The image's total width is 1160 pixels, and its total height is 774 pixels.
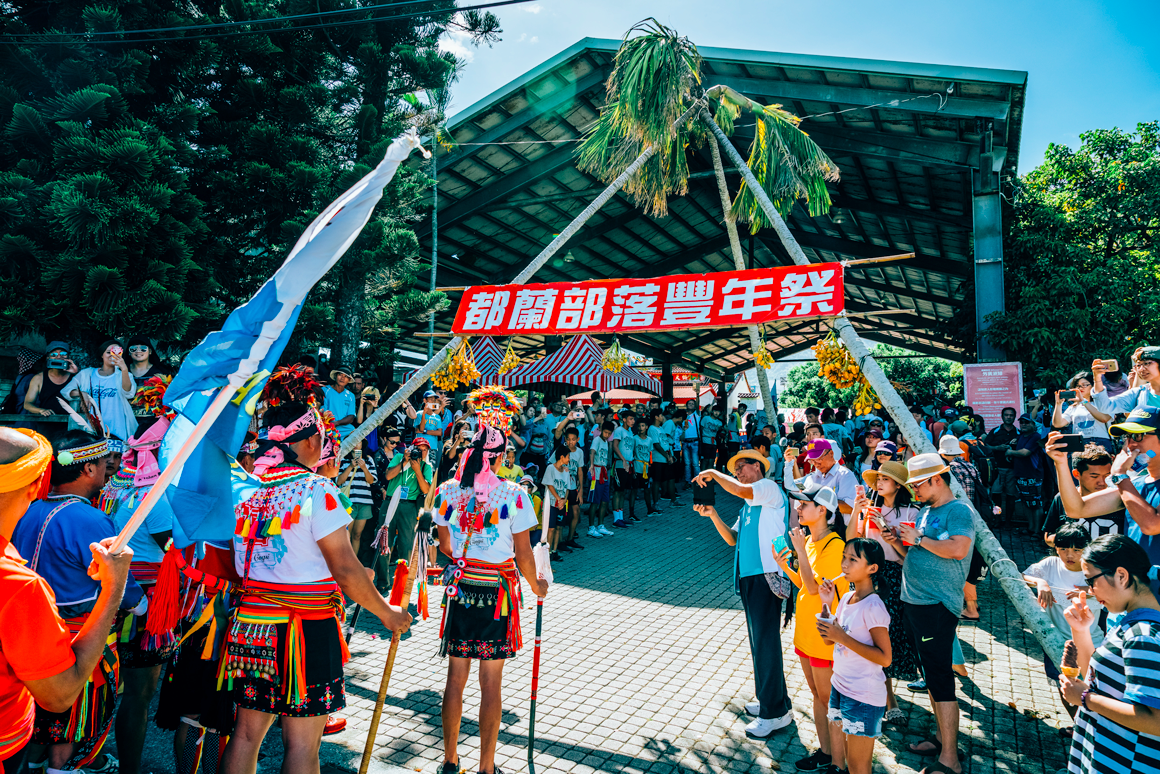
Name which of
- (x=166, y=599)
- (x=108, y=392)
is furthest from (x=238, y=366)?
(x=108, y=392)

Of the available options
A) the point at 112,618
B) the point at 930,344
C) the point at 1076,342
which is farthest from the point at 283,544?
the point at 930,344

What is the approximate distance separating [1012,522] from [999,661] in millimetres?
6702

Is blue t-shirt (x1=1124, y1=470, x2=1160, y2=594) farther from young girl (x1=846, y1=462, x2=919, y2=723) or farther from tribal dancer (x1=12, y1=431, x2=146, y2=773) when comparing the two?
tribal dancer (x1=12, y1=431, x2=146, y2=773)

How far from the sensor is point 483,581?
12.0 feet

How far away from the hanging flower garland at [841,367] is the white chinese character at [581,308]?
7.71 ft

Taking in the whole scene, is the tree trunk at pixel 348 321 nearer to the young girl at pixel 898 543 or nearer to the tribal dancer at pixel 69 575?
the tribal dancer at pixel 69 575

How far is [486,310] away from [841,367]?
3992 millimetres

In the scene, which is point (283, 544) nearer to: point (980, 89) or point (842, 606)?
point (842, 606)

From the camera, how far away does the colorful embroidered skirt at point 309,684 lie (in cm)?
276

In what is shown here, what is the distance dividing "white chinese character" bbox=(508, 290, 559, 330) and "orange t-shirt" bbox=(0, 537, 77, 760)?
5714 mm

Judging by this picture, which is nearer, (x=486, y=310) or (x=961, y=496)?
(x=961, y=496)

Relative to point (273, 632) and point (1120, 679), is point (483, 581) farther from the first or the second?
point (1120, 679)

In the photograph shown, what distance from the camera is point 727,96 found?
29.1 feet

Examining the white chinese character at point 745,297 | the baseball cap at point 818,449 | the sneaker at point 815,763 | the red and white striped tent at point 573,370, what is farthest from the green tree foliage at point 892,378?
the sneaker at point 815,763
